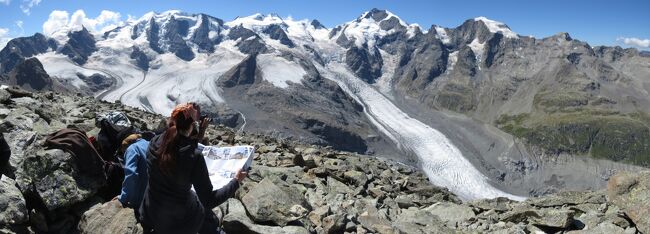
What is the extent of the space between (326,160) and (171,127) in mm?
13718

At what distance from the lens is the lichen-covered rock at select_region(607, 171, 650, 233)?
10.2 metres

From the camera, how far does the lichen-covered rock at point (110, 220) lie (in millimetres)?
7875

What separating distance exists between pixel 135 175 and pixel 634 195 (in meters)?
10.3

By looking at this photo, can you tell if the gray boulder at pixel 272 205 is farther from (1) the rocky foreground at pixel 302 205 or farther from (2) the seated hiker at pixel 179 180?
(2) the seated hiker at pixel 179 180

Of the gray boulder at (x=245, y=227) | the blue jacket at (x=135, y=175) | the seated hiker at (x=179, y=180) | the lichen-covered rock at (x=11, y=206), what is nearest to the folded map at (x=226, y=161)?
the gray boulder at (x=245, y=227)

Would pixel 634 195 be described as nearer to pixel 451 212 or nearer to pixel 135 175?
pixel 451 212

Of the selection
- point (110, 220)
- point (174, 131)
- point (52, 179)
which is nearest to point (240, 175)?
point (174, 131)

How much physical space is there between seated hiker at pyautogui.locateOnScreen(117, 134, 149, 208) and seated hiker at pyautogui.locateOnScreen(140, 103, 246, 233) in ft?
2.88

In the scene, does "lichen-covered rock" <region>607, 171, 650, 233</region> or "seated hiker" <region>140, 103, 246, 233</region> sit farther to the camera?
"lichen-covered rock" <region>607, 171, 650, 233</region>

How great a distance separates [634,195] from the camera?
1097 centimetres

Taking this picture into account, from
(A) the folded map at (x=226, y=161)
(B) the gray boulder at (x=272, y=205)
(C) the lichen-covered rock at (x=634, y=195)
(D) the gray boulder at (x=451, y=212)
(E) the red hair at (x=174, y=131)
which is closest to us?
(E) the red hair at (x=174, y=131)

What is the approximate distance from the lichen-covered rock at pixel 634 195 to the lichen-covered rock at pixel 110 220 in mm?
9585

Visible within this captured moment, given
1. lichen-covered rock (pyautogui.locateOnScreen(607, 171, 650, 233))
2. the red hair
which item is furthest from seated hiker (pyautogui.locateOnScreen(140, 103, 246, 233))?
lichen-covered rock (pyautogui.locateOnScreen(607, 171, 650, 233))

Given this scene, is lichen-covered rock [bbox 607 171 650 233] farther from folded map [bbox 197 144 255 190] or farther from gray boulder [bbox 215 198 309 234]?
folded map [bbox 197 144 255 190]
